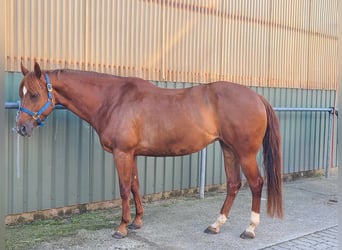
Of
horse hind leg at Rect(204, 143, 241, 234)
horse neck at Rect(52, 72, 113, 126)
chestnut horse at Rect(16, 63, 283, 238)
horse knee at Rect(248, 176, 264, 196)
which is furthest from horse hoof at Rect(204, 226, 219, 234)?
horse neck at Rect(52, 72, 113, 126)

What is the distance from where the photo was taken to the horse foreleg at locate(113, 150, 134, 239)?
3654 millimetres

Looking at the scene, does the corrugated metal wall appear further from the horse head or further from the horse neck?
the horse neck

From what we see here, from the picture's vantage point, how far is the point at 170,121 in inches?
150

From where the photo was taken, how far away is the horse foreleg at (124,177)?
144 inches

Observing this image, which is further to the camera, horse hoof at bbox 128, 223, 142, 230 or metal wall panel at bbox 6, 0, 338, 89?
metal wall panel at bbox 6, 0, 338, 89

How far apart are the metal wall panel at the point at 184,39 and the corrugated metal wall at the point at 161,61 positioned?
0.04 feet

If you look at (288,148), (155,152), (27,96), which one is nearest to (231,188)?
(155,152)

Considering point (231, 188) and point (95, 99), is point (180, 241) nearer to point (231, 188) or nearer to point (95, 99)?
point (231, 188)

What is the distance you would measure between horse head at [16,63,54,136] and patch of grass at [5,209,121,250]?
3.10 feet

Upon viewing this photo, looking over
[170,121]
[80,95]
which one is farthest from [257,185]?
[80,95]

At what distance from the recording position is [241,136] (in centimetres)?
375

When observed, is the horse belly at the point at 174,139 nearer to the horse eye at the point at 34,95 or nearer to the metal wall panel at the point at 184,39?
the horse eye at the point at 34,95

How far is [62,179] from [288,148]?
4.08 m

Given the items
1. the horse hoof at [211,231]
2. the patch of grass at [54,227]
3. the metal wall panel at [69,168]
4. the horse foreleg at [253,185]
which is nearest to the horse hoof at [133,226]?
the patch of grass at [54,227]
